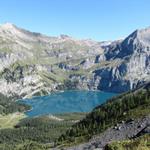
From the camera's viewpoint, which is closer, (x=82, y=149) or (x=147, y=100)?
(x=82, y=149)

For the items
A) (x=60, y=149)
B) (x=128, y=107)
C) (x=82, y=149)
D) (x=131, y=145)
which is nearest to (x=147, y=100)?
(x=128, y=107)

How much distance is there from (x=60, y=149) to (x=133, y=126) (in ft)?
113

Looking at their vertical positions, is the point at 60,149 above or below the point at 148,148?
below

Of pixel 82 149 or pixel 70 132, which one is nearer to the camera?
pixel 82 149

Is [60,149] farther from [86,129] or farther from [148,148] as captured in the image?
[148,148]

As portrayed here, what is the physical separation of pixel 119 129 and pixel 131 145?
86.9 m

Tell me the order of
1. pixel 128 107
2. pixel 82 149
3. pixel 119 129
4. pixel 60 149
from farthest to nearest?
1. pixel 128 107
2. pixel 60 149
3. pixel 119 129
4. pixel 82 149

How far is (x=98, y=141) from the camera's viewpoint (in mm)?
129250

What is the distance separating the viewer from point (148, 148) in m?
46.1

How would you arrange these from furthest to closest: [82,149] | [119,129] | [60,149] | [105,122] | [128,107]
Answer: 1. [128,107]
2. [105,122]
3. [60,149]
4. [119,129]
5. [82,149]

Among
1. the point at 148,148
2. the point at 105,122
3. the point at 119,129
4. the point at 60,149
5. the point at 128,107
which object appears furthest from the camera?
the point at 128,107

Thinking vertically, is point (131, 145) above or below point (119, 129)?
above

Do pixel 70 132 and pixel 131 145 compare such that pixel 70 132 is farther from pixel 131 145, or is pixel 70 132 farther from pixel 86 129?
pixel 131 145

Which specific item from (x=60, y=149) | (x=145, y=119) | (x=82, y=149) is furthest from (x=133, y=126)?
(x=60, y=149)
